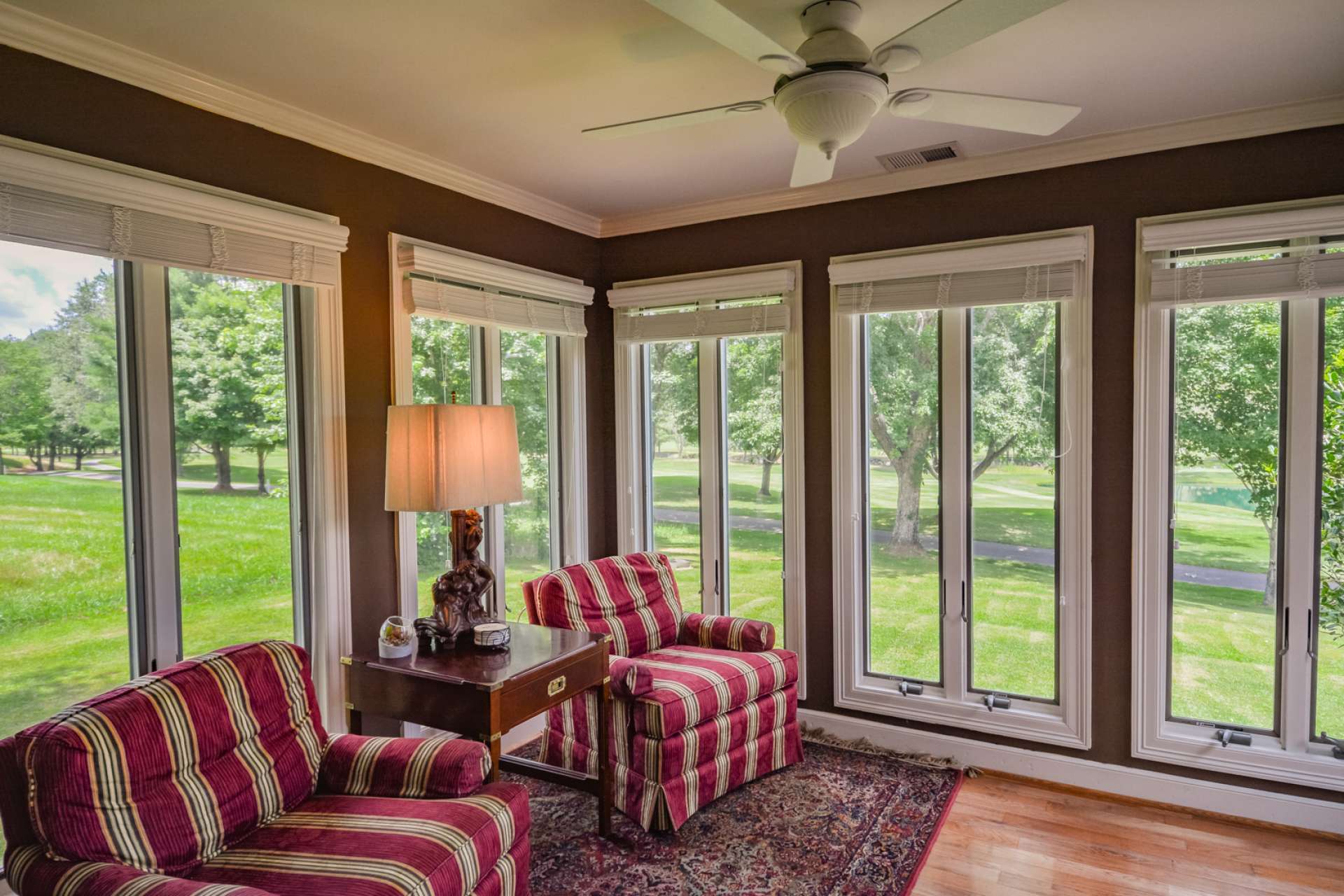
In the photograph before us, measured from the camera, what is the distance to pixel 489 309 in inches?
136

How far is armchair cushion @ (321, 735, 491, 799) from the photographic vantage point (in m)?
2.10

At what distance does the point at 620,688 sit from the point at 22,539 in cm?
188

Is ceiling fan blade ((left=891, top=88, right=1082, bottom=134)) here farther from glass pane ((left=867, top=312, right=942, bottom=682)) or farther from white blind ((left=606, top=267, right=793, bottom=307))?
white blind ((left=606, top=267, right=793, bottom=307))

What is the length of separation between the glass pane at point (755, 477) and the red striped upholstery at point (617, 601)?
18.1 inches

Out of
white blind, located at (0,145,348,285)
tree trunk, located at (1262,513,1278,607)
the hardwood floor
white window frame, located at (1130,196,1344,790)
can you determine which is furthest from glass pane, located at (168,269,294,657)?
tree trunk, located at (1262,513,1278,607)

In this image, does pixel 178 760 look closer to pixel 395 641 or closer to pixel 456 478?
pixel 395 641

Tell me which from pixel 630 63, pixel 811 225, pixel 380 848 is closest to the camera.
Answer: pixel 380 848

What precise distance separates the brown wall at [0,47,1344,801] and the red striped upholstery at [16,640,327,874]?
0.86m

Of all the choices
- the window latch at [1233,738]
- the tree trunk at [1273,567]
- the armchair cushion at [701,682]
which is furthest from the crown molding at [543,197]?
the window latch at [1233,738]

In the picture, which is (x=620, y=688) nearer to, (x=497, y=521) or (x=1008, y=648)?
(x=497, y=521)

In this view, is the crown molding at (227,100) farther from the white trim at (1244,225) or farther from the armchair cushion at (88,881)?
the white trim at (1244,225)

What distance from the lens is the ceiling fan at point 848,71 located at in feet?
5.10

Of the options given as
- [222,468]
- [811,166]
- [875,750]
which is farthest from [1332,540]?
[222,468]

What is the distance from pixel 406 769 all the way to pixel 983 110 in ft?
7.79
